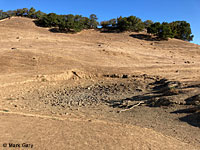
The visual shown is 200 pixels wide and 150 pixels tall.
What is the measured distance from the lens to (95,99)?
902 centimetres

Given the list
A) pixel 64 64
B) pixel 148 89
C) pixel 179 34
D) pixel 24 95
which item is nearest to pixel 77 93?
pixel 24 95

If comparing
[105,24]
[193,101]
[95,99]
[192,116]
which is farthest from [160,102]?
[105,24]

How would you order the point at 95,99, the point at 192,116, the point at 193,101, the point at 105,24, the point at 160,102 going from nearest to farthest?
the point at 192,116, the point at 193,101, the point at 160,102, the point at 95,99, the point at 105,24

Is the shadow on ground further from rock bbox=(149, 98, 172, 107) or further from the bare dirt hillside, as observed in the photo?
rock bbox=(149, 98, 172, 107)

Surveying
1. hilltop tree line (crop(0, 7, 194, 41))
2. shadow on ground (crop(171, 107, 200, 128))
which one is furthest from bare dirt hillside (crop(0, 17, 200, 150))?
hilltop tree line (crop(0, 7, 194, 41))

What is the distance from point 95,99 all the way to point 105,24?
30426 millimetres

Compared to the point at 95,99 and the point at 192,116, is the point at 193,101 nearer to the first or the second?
the point at 192,116

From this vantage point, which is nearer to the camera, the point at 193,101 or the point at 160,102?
the point at 193,101

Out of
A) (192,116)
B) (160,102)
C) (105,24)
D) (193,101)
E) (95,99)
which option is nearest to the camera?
(192,116)

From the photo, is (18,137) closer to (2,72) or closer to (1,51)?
(2,72)

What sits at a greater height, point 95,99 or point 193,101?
point 193,101

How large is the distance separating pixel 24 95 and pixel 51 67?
5268mm

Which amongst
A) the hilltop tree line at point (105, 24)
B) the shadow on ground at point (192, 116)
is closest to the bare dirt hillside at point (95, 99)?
the shadow on ground at point (192, 116)

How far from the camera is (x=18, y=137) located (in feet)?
12.0
